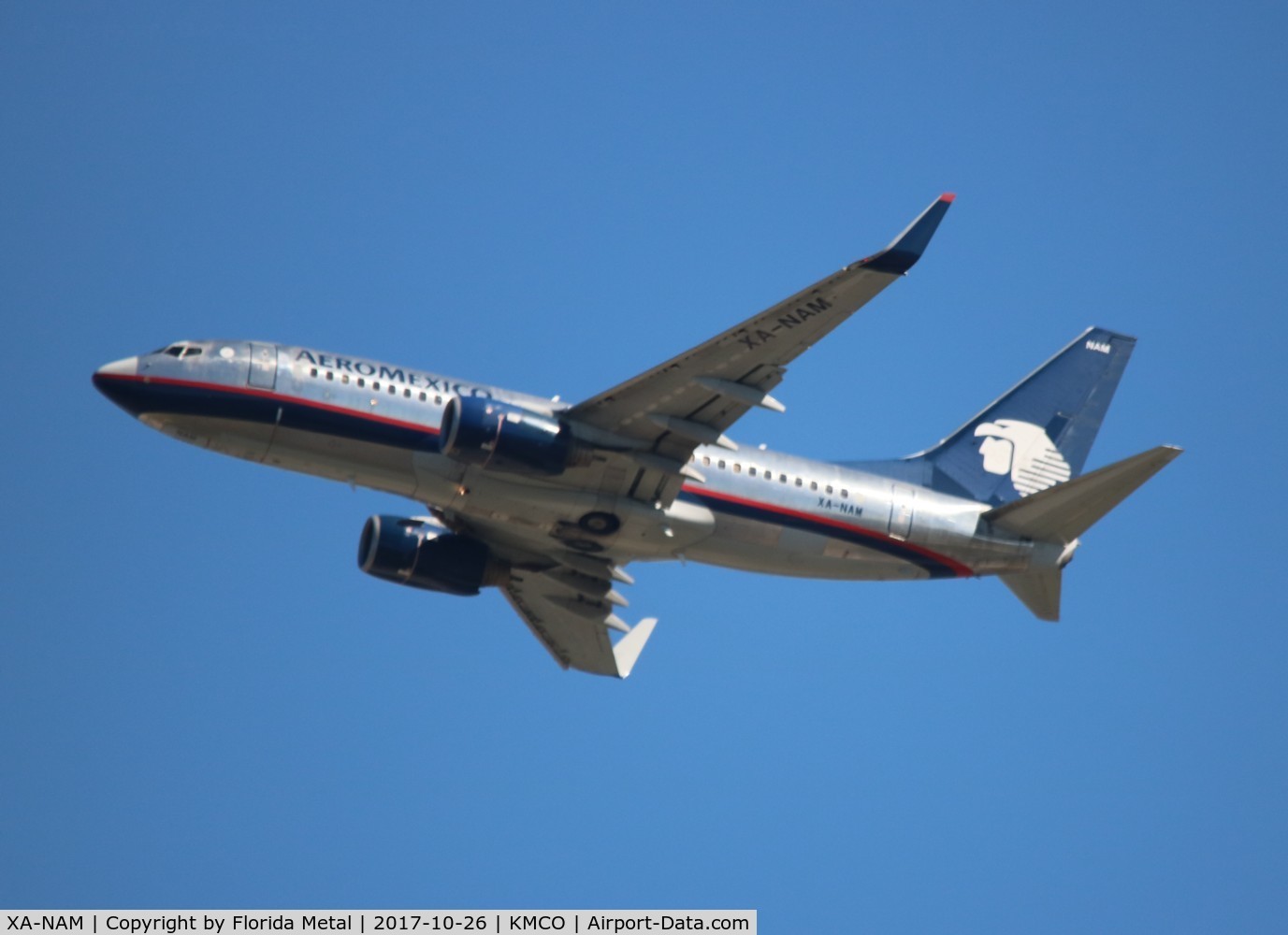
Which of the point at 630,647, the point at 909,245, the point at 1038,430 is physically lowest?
the point at 630,647

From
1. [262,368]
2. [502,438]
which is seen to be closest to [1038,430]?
[502,438]

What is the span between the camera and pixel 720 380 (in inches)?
1778

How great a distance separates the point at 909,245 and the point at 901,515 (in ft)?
41.7

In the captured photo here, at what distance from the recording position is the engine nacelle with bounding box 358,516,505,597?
53062mm

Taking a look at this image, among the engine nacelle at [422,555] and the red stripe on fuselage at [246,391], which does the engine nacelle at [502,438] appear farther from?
the engine nacelle at [422,555]

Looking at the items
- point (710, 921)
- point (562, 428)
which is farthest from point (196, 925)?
point (562, 428)

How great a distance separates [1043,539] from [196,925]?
2574 centimetres

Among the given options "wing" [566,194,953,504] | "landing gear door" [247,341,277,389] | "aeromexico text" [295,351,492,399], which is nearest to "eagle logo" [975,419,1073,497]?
"wing" [566,194,953,504]

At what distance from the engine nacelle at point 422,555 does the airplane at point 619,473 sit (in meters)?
0.06

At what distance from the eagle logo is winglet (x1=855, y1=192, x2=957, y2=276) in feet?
53.3

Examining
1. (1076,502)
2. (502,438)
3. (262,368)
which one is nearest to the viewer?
(502,438)

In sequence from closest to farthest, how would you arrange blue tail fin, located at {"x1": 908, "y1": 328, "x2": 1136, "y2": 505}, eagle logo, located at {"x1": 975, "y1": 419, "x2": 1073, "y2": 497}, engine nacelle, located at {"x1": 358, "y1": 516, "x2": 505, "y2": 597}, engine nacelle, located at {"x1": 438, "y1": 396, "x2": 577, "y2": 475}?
1. engine nacelle, located at {"x1": 438, "y1": 396, "x2": 577, "y2": 475}
2. engine nacelle, located at {"x1": 358, "y1": 516, "x2": 505, "y2": 597}
3. blue tail fin, located at {"x1": 908, "y1": 328, "x2": 1136, "y2": 505}
4. eagle logo, located at {"x1": 975, "y1": 419, "x2": 1073, "y2": 497}

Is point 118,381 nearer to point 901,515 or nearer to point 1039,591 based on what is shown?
point 901,515

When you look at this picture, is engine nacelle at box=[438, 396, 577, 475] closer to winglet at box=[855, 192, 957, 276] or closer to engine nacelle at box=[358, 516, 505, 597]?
engine nacelle at box=[358, 516, 505, 597]
